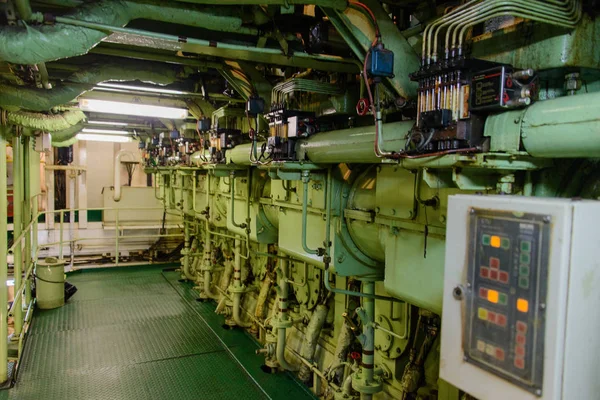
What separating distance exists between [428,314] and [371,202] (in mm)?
882

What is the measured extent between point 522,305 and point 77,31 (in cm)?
236

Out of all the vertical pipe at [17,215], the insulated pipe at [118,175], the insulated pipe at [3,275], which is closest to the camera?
the insulated pipe at [3,275]

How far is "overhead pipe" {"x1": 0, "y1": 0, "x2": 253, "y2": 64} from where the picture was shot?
2.20 meters

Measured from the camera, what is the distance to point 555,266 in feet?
4.27

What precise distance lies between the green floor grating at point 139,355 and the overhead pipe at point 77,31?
3.36 metres

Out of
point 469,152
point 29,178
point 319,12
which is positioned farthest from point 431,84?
point 29,178

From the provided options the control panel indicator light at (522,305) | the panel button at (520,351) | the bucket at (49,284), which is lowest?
the bucket at (49,284)

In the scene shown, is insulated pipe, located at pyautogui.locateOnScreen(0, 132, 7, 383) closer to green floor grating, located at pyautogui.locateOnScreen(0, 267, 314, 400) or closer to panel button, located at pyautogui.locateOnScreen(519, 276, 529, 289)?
green floor grating, located at pyautogui.locateOnScreen(0, 267, 314, 400)

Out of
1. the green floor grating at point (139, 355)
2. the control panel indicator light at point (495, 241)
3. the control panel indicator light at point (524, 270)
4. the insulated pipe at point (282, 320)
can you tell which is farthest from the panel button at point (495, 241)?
the insulated pipe at point (282, 320)

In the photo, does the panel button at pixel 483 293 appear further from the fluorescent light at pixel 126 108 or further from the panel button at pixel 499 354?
the fluorescent light at pixel 126 108

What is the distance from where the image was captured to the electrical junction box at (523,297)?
130 centimetres

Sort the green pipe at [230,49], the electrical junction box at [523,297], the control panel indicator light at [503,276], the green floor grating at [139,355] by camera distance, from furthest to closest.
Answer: the green floor grating at [139,355]
the green pipe at [230,49]
the control panel indicator light at [503,276]
the electrical junction box at [523,297]

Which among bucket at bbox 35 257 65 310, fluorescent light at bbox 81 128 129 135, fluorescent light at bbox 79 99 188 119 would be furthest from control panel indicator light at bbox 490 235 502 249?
fluorescent light at bbox 81 128 129 135

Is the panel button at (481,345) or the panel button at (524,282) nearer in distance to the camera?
the panel button at (524,282)
